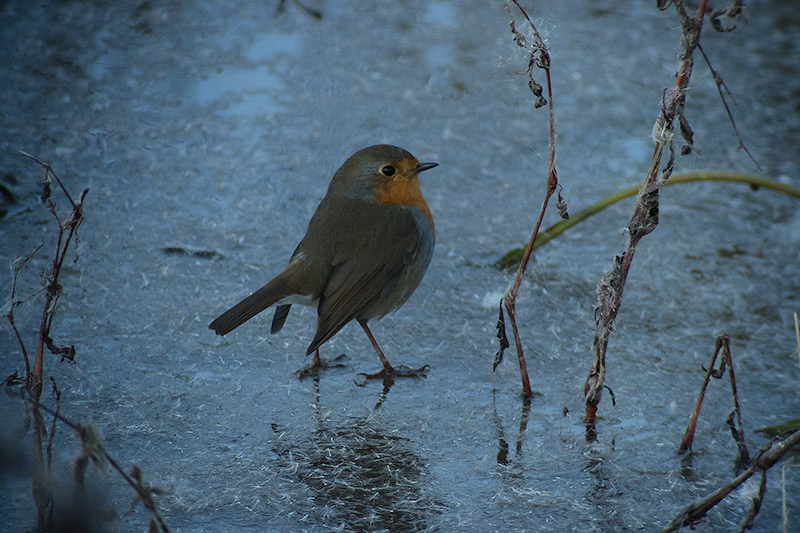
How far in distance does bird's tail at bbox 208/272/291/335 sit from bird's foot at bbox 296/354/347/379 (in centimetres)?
28

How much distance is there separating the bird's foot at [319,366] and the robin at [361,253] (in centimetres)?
2

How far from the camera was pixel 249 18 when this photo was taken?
6504 millimetres

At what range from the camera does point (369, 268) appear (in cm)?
342

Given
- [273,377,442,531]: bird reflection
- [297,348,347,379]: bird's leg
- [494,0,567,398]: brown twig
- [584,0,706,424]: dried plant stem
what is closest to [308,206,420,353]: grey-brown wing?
[297,348,347,379]: bird's leg

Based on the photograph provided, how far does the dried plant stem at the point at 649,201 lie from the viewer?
7.73 ft

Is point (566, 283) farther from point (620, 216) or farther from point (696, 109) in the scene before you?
point (696, 109)

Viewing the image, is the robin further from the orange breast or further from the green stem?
the green stem

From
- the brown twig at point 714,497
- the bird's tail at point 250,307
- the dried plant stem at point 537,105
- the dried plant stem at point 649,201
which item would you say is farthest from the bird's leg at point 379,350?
the brown twig at point 714,497

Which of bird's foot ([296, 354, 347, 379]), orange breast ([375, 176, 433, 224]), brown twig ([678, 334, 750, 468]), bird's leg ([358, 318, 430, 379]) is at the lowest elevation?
bird's foot ([296, 354, 347, 379])

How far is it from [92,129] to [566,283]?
9.33 feet

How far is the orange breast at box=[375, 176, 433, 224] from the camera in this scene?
3664 millimetres

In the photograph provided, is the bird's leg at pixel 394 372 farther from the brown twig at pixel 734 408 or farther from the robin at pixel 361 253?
the brown twig at pixel 734 408

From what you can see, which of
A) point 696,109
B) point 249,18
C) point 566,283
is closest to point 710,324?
point 566,283

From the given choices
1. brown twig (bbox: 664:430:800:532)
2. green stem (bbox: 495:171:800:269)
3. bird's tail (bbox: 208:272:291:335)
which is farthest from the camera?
green stem (bbox: 495:171:800:269)
